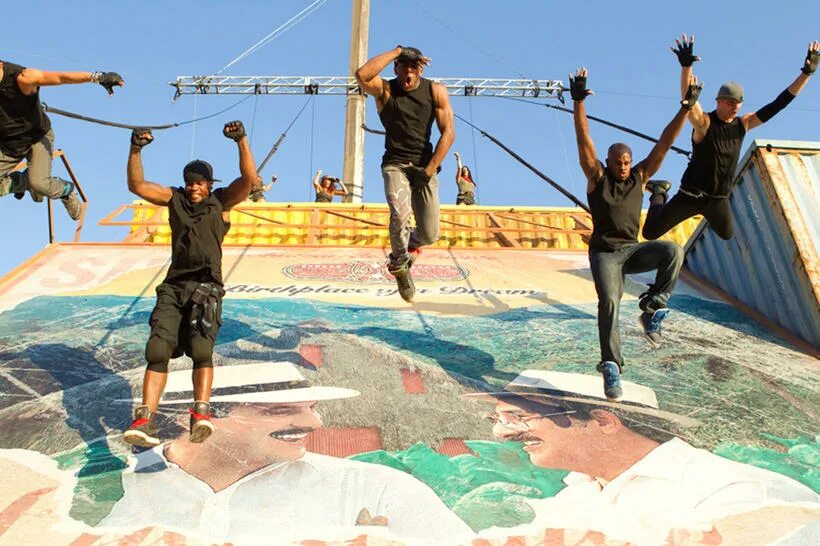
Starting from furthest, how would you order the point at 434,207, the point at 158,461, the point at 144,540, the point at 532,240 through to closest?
1. the point at 532,240
2. the point at 434,207
3. the point at 158,461
4. the point at 144,540

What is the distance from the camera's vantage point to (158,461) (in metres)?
3.86

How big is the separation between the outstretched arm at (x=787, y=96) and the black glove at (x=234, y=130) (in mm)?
3729

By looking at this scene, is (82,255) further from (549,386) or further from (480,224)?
(480,224)

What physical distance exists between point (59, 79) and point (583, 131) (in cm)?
335

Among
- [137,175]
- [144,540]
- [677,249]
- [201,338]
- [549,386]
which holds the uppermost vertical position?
[137,175]

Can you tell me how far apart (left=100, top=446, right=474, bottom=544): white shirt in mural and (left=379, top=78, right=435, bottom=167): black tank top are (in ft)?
7.32

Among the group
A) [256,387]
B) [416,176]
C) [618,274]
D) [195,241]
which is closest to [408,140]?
[416,176]

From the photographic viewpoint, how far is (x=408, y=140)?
5.10 meters

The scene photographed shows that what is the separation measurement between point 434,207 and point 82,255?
4396 millimetres

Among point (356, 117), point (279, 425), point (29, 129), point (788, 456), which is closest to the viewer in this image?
point (788, 456)

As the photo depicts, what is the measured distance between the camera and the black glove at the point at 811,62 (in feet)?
18.0

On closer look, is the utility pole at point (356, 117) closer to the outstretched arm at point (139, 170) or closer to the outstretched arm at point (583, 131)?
the outstretched arm at point (583, 131)

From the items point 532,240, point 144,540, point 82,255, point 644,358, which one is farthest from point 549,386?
point 532,240

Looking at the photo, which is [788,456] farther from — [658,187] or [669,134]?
[658,187]
